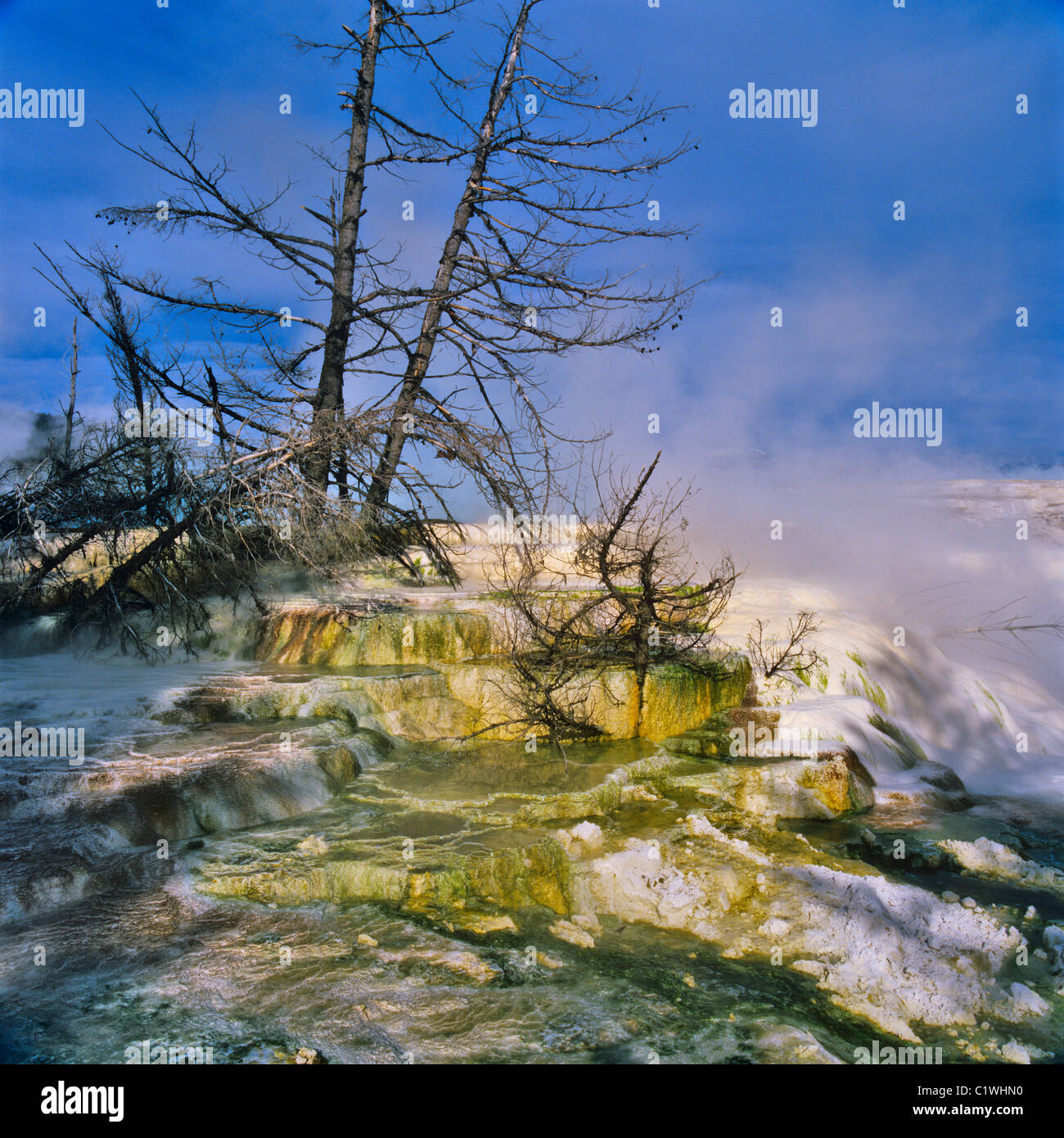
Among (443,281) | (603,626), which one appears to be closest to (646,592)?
(603,626)

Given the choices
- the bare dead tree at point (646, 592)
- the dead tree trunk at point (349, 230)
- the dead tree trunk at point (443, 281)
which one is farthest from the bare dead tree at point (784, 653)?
the dead tree trunk at point (349, 230)

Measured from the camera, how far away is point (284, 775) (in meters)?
5.66

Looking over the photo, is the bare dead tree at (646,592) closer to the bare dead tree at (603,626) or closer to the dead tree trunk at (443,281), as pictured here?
the bare dead tree at (603,626)

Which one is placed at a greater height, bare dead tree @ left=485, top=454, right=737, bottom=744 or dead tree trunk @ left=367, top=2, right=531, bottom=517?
dead tree trunk @ left=367, top=2, right=531, bottom=517

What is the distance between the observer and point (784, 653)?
27.4ft

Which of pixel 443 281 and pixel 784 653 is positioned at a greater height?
pixel 443 281

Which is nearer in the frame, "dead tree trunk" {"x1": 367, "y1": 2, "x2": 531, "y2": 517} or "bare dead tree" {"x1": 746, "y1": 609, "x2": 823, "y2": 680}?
"bare dead tree" {"x1": 746, "y1": 609, "x2": 823, "y2": 680}

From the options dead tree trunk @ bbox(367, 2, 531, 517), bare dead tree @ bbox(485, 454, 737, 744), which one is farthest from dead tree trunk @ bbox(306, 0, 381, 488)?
bare dead tree @ bbox(485, 454, 737, 744)

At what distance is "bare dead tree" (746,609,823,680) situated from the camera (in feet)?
27.7

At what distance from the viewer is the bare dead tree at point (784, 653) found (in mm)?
8453

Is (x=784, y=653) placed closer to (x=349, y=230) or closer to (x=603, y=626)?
(x=603, y=626)

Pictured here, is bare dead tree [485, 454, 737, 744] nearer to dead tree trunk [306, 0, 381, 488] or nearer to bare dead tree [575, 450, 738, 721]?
bare dead tree [575, 450, 738, 721]

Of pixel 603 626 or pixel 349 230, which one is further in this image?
pixel 349 230
